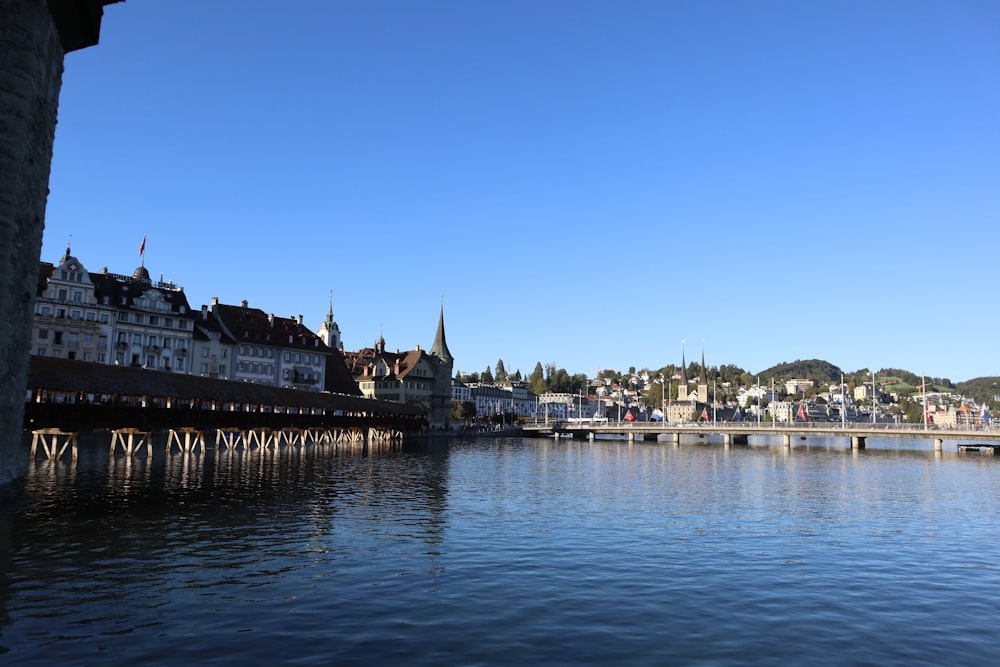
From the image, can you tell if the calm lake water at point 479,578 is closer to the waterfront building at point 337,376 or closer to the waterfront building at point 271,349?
the waterfront building at point 271,349

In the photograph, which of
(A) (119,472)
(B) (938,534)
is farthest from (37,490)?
(B) (938,534)

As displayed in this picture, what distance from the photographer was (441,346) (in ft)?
520

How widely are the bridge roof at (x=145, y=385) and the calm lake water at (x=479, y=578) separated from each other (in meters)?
8.30

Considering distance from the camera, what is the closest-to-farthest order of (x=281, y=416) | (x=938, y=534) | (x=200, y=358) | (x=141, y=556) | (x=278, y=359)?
(x=141, y=556)
(x=938, y=534)
(x=281, y=416)
(x=200, y=358)
(x=278, y=359)

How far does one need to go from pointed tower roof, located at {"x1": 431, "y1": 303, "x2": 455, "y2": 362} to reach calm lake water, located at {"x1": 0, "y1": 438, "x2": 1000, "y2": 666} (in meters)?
115

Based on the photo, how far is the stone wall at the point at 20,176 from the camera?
25766 millimetres

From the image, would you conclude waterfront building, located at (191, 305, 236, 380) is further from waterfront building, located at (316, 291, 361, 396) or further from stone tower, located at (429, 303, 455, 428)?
stone tower, located at (429, 303, 455, 428)

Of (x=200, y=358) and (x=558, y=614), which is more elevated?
(x=200, y=358)

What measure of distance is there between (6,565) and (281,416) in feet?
189

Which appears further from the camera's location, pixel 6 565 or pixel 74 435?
pixel 74 435

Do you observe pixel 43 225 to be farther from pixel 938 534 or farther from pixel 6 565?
pixel 938 534

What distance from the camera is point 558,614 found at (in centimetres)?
1652

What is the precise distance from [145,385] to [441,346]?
103324 mm

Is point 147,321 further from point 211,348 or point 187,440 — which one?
point 187,440
